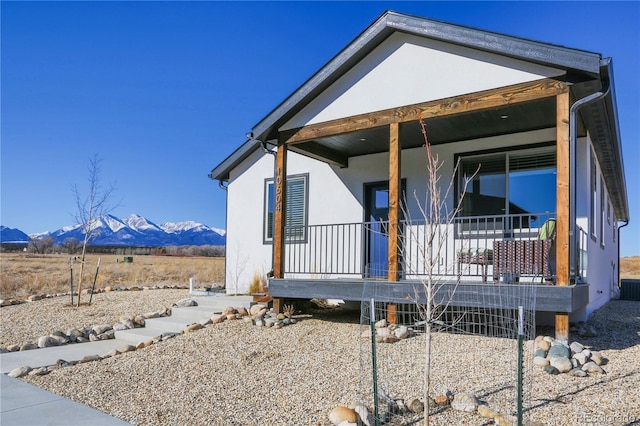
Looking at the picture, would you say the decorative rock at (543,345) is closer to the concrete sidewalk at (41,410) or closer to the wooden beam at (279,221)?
the wooden beam at (279,221)

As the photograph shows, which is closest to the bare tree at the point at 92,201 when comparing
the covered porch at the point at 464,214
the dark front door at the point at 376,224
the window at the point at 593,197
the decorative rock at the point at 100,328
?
the decorative rock at the point at 100,328

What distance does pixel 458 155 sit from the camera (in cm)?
870

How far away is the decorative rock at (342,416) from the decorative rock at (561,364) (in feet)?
8.42

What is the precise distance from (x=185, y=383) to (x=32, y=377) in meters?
2.08

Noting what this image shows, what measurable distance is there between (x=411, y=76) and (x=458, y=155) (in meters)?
2.19

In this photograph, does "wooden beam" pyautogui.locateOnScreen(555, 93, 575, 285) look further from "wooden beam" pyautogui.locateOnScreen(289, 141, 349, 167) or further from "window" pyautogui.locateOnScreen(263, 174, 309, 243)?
"window" pyautogui.locateOnScreen(263, 174, 309, 243)

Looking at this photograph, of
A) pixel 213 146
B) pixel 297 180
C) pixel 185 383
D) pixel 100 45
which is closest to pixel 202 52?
pixel 100 45

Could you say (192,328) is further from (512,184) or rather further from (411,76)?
Answer: (512,184)

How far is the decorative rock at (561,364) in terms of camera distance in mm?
4784

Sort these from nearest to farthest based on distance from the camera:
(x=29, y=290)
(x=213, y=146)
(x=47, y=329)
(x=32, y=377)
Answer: (x=32, y=377) → (x=47, y=329) → (x=29, y=290) → (x=213, y=146)

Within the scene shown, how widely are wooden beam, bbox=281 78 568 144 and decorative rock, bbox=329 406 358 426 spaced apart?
14.9ft

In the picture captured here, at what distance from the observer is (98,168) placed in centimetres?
1289

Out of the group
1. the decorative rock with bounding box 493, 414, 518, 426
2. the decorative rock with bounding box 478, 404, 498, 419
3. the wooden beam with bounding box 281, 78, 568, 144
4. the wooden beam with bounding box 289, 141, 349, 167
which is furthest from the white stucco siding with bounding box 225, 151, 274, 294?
the decorative rock with bounding box 493, 414, 518, 426

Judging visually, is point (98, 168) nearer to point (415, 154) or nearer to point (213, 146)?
point (415, 154)
